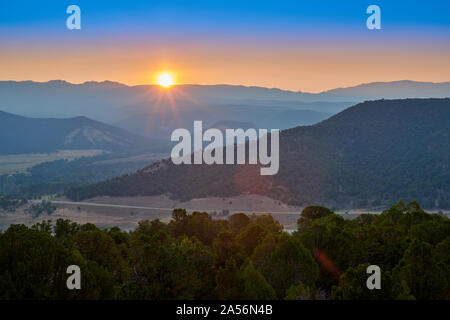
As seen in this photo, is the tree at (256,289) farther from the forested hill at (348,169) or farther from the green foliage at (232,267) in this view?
the forested hill at (348,169)

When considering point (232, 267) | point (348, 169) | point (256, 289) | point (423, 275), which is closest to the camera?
point (256, 289)

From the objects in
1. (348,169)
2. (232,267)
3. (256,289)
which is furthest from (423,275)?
(348,169)

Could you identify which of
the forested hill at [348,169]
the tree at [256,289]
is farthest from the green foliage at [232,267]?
the forested hill at [348,169]

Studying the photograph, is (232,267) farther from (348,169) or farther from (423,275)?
(348,169)

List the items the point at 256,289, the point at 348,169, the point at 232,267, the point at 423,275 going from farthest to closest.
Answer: the point at 348,169, the point at 232,267, the point at 423,275, the point at 256,289

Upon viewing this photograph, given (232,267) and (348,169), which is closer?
(232,267)

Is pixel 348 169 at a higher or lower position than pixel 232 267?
higher

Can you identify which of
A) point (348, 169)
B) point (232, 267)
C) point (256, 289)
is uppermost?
point (348, 169)
